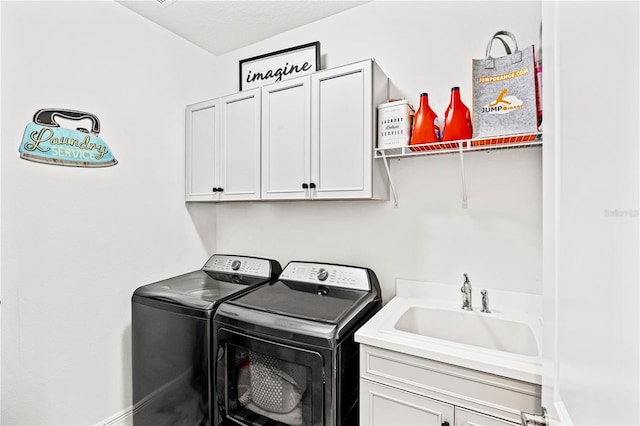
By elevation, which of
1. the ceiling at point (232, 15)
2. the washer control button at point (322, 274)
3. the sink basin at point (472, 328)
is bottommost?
the sink basin at point (472, 328)

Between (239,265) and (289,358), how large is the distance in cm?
101

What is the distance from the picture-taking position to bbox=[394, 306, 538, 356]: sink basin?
147cm

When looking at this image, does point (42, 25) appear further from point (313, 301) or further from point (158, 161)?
point (313, 301)

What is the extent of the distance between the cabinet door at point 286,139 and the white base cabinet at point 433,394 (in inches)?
38.0

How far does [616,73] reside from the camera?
38 cm

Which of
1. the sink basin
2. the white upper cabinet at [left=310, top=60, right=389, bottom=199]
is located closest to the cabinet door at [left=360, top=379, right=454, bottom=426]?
the sink basin

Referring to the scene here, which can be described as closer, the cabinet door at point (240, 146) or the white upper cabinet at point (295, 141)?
the white upper cabinet at point (295, 141)

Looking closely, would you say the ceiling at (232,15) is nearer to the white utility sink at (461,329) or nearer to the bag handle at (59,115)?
the bag handle at (59,115)

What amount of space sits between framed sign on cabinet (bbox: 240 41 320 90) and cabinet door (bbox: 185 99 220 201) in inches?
11.8

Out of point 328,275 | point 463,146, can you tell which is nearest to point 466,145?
point 463,146

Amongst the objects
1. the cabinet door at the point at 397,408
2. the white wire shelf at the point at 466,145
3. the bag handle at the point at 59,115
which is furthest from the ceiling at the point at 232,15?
the cabinet door at the point at 397,408

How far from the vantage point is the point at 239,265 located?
7.43 feet

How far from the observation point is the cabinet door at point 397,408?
120cm

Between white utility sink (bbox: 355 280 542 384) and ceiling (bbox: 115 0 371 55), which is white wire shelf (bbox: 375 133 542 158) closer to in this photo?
white utility sink (bbox: 355 280 542 384)
